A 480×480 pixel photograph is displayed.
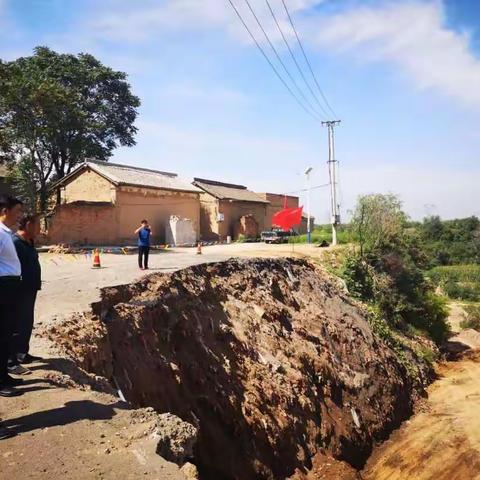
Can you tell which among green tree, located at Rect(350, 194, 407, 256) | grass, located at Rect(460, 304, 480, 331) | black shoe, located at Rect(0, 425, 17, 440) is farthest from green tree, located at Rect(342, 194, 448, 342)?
black shoe, located at Rect(0, 425, 17, 440)

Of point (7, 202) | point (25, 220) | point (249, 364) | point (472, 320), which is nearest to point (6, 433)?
point (7, 202)

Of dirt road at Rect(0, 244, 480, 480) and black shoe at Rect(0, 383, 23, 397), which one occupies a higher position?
black shoe at Rect(0, 383, 23, 397)

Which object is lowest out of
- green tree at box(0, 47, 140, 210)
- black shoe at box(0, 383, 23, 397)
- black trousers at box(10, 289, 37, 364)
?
black shoe at box(0, 383, 23, 397)

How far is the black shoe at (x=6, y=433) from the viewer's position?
4.28 m

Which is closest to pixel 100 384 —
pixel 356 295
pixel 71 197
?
pixel 356 295

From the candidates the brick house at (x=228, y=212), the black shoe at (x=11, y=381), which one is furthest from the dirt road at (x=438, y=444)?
the brick house at (x=228, y=212)

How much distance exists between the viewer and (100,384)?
620 centimetres

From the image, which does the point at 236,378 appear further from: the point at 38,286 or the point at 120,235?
the point at 120,235

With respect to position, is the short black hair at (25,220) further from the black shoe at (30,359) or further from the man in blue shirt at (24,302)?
the black shoe at (30,359)

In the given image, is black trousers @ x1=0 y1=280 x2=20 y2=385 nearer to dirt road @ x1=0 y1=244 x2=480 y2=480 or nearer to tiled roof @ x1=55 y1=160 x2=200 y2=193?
dirt road @ x1=0 y1=244 x2=480 y2=480

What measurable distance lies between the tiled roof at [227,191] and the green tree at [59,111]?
6.44 m

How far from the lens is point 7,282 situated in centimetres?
488

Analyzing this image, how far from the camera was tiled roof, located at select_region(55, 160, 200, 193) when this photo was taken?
26906mm

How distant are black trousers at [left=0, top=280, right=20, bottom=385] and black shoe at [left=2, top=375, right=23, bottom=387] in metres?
0.19
